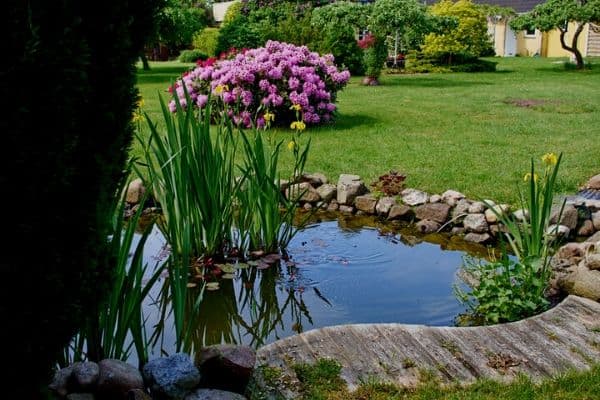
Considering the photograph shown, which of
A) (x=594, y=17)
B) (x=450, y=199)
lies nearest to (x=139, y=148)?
(x=450, y=199)

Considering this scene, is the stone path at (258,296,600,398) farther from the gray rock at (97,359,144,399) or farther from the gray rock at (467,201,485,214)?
the gray rock at (467,201,485,214)

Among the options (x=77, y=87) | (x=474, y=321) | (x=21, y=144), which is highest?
(x=77, y=87)

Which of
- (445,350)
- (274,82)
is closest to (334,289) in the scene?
(445,350)

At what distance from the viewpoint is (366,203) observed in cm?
615

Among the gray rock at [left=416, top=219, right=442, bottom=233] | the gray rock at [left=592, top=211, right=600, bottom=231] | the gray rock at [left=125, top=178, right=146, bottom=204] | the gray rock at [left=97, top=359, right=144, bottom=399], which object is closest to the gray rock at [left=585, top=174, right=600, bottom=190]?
the gray rock at [left=592, top=211, right=600, bottom=231]

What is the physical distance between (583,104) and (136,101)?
12479mm

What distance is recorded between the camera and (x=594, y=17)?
66.2ft

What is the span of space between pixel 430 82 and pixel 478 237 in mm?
13199

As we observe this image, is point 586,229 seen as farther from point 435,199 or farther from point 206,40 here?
point 206,40

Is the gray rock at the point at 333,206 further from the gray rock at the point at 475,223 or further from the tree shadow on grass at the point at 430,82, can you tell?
the tree shadow on grass at the point at 430,82

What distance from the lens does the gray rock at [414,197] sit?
607cm

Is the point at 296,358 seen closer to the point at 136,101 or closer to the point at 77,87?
the point at 136,101

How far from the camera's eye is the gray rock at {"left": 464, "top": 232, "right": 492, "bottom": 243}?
5484 mm

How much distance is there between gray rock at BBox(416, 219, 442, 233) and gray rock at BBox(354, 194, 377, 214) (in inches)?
20.3
